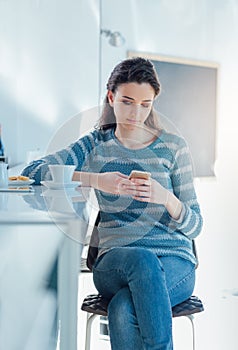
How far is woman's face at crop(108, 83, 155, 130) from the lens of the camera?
1.54 metres

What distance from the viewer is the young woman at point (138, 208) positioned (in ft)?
4.11

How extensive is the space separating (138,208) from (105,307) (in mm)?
272

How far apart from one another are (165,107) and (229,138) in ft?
1.61

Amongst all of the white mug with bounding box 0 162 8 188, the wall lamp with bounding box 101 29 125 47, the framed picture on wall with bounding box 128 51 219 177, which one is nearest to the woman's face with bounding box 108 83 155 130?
the white mug with bounding box 0 162 8 188

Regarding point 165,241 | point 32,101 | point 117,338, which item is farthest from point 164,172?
point 32,101

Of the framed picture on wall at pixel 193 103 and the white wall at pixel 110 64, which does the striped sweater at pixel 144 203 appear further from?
A: the framed picture on wall at pixel 193 103

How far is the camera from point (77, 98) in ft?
11.0

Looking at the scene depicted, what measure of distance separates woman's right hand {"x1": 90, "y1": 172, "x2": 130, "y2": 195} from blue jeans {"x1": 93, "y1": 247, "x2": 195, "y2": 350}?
0.15m

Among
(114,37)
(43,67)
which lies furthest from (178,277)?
(114,37)

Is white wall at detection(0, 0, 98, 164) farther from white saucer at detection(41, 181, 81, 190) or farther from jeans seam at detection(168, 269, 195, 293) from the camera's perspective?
jeans seam at detection(168, 269, 195, 293)

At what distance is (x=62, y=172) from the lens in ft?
4.98

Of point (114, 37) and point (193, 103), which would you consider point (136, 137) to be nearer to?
point (114, 37)

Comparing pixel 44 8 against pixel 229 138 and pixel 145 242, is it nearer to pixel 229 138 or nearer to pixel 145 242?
pixel 229 138

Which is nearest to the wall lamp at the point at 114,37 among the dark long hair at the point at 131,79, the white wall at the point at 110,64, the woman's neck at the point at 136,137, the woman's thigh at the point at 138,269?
the white wall at the point at 110,64
